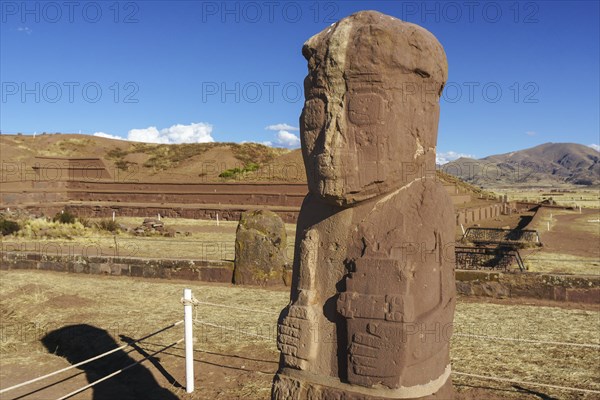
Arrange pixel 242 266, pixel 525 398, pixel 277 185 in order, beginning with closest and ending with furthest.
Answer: pixel 525 398, pixel 242 266, pixel 277 185

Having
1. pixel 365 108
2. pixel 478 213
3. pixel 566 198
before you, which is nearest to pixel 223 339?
pixel 365 108

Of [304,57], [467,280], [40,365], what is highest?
[304,57]

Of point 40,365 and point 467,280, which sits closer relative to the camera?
point 40,365

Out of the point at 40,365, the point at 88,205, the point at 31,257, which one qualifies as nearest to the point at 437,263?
the point at 40,365

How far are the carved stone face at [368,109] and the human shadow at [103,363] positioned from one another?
3.70m

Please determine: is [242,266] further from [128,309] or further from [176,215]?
[176,215]

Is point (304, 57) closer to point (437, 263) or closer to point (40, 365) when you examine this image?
point (437, 263)

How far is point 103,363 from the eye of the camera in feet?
20.8

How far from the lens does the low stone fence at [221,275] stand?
27.0 feet

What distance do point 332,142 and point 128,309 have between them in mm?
6876

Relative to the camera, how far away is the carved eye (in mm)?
2777

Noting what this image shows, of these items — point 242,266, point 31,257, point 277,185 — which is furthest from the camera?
point 277,185

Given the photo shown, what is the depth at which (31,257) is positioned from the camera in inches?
466

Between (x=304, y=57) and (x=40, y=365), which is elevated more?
(x=304, y=57)
